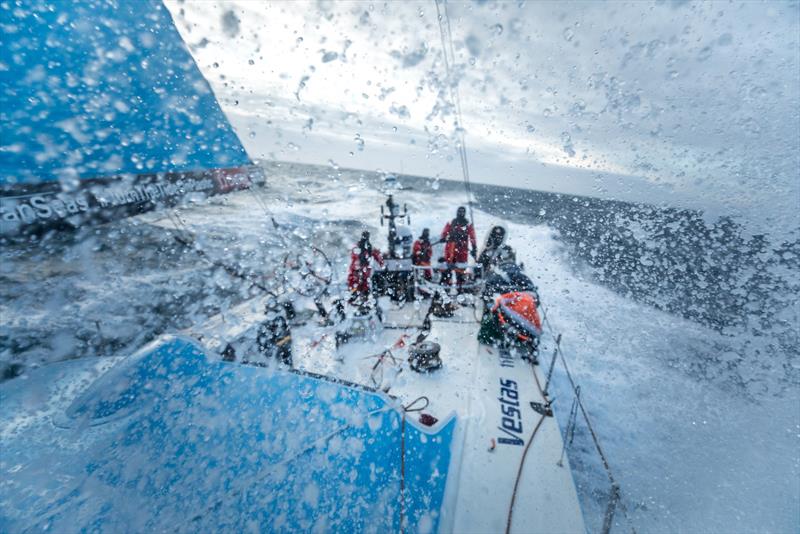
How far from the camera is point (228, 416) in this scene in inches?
79.3

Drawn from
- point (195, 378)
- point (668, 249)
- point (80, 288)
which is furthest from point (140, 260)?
point (668, 249)

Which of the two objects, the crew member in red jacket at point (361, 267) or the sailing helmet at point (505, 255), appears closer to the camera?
the crew member in red jacket at point (361, 267)

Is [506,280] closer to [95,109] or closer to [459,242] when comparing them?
[459,242]

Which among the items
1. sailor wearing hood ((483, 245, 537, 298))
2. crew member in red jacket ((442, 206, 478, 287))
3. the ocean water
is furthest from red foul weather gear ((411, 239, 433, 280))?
the ocean water

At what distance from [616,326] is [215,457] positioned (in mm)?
10695

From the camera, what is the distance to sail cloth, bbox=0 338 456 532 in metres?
1.57

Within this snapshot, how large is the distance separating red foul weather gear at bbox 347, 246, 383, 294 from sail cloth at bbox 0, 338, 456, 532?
3191 millimetres

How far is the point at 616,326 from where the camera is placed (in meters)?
9.22

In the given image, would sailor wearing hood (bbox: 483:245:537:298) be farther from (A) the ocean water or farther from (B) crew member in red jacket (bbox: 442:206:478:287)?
(A) the ocean water

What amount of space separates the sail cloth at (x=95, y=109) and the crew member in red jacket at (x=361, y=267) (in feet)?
10.1

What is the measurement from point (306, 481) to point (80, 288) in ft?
43.9

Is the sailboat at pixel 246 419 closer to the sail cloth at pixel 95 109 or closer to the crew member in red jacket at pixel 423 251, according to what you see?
the sail cloth at pixel 95 109

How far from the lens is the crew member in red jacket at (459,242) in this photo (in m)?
6.10

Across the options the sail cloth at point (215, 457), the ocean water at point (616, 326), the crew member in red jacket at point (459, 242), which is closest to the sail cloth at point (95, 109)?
the ocean water at point (616, 326)
